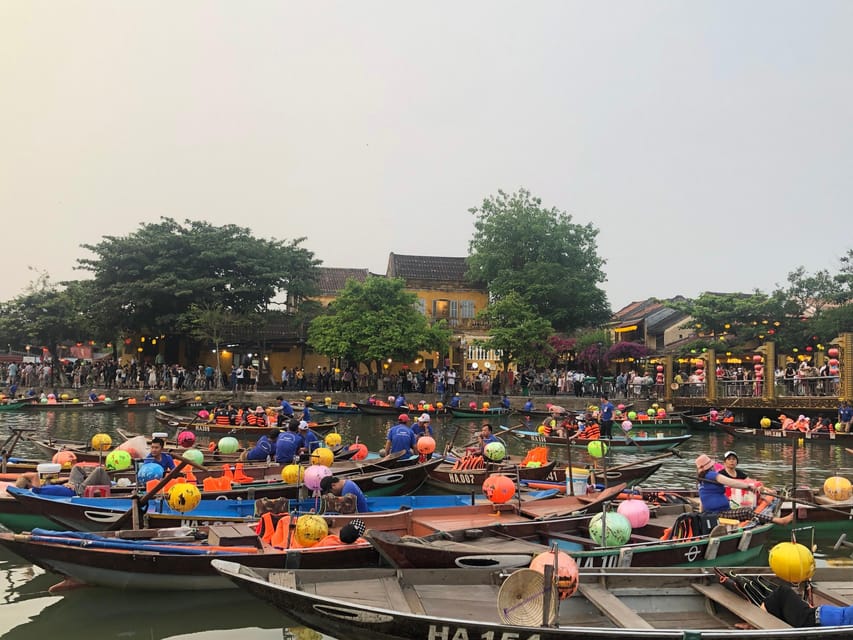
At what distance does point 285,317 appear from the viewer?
40.7 metres

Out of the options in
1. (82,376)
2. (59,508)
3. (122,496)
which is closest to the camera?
(59,508)

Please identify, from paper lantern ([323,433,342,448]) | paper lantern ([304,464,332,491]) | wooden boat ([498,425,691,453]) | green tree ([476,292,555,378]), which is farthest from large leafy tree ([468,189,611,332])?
paper lantern ([304,464,332,491])

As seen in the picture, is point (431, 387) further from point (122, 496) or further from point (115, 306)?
point (122, 496)

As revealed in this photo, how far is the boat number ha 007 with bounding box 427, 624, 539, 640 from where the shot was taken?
5547 mm

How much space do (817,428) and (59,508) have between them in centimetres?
2250

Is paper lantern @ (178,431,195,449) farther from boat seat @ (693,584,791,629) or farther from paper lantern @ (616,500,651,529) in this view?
boat seat @ (693,584,791,629)

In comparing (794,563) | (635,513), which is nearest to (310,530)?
(635,513)

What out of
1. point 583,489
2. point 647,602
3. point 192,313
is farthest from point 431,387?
point 647,602

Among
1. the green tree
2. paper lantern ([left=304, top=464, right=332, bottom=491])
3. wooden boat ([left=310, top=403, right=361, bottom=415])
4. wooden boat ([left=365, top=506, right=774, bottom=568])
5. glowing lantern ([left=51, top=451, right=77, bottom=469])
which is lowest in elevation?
wooden boat ([left=310, top=403, right=361, bottom=415])

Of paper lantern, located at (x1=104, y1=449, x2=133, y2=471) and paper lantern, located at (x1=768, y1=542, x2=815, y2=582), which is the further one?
paper lantern, located at (x1=104, y1=449, x2=133, y2=471)

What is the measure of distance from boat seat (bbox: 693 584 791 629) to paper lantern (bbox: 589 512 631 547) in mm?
1741

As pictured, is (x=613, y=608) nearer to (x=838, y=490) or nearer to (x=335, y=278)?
(x=838, y=490)

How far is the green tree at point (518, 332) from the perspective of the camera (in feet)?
118

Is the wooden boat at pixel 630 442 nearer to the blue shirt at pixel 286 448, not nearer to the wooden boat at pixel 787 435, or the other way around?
the wooden boat at pixel 787 435
